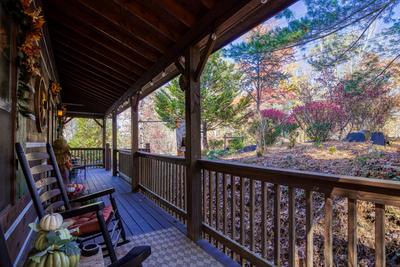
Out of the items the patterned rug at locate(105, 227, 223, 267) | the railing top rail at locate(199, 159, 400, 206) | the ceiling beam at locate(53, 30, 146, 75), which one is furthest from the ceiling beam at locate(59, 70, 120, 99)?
the railing top rail at locate(199, 159, 400, 206)

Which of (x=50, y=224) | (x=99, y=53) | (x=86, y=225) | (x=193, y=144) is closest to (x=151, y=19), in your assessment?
(x=193, y=144)

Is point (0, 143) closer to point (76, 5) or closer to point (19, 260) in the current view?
point (19, 260)

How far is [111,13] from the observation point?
2.84 meters

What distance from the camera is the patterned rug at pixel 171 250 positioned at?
2390 mm

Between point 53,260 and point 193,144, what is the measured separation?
6.59 feet

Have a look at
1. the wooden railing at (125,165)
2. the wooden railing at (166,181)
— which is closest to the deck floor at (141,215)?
the wooden railing at (166,181)

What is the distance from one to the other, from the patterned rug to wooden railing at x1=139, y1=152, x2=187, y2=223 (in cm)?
42

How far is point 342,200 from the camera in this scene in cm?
375

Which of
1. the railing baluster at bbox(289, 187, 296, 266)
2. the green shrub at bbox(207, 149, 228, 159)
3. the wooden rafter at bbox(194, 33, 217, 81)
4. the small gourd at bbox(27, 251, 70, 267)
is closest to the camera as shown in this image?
the small gourd at bbox(27, 251, 70, 267)

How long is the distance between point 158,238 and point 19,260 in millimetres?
1496

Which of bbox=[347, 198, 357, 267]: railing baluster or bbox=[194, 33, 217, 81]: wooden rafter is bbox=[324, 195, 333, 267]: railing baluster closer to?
bbox=[347, 198, 357, 267]: railing baluster

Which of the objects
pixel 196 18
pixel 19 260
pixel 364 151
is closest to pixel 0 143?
pixel 19 260

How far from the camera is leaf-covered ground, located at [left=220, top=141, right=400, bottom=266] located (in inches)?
→ 121

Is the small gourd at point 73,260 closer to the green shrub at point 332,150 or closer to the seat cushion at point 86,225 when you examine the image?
the seat cushion at point 86,225
